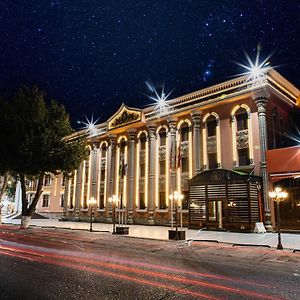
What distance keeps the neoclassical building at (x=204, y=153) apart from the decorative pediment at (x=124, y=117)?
4.9 inches

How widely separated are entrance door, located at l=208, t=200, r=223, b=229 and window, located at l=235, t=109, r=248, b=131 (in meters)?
7.17

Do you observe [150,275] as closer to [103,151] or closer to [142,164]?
[142,164]

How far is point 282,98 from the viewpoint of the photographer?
26.7 metres

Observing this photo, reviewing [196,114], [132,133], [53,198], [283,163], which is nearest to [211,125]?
[196,114]

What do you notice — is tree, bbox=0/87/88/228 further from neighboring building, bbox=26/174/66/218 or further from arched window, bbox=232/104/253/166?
neighboring building, bbox=26/174/66/218

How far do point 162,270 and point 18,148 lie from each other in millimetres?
21885

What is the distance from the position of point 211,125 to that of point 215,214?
8.84 m

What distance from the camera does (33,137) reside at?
87.2 feet

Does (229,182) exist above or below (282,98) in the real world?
below

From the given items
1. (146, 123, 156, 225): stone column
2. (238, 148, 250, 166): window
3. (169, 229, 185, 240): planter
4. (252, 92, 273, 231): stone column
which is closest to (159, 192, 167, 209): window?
(146, 123, 156, 225): stone column

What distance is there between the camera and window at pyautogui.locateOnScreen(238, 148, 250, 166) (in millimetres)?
25250

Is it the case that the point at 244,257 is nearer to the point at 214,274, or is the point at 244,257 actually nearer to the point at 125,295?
the point at 214,274

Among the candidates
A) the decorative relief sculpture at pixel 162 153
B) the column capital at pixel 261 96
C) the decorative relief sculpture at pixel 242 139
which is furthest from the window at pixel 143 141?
the column capital at pixel 261 96

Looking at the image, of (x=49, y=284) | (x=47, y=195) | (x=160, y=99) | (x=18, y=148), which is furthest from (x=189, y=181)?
(x=47, y=195)
